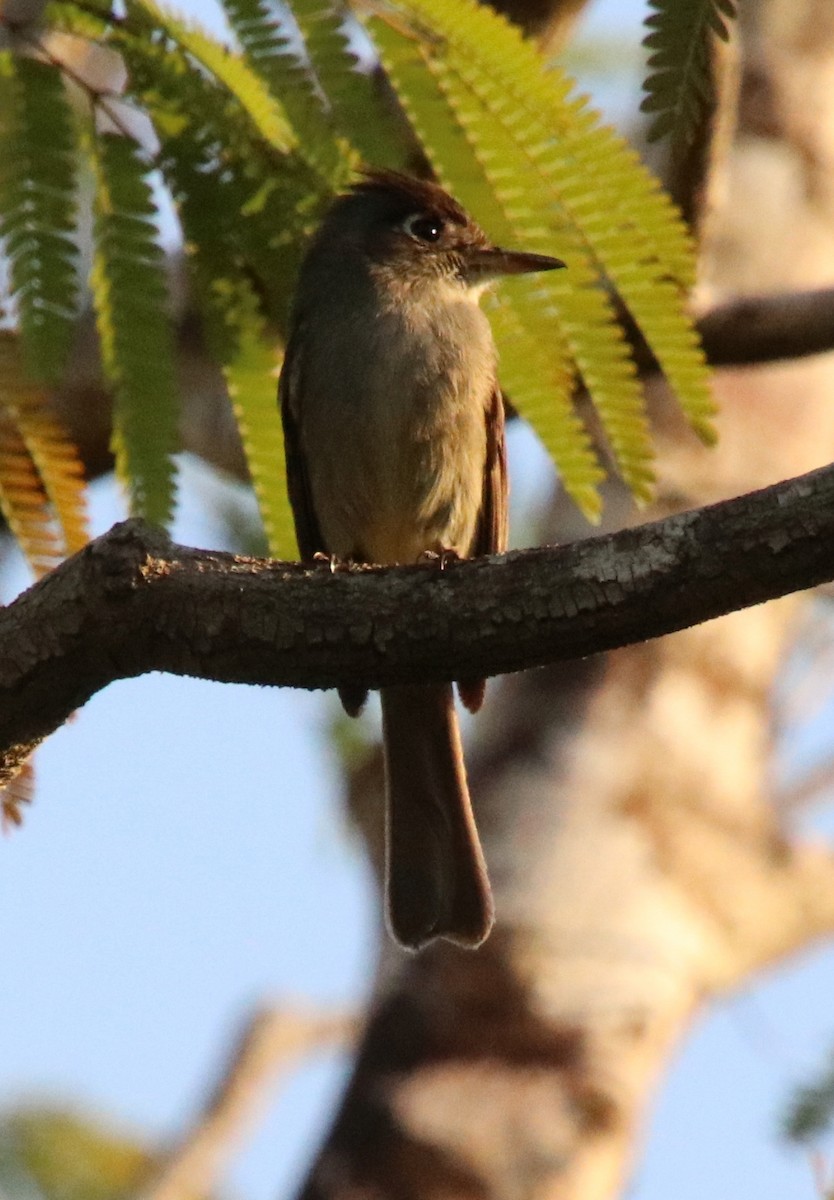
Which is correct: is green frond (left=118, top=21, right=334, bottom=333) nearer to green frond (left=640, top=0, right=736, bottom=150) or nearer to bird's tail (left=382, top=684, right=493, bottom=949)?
green frond (left=640, top=0, right=736, bottom=150)

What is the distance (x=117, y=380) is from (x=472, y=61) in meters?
0.93

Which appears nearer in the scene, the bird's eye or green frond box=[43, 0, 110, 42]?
green frond box=[43, 0, 110, 42]

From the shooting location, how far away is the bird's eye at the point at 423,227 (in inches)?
206

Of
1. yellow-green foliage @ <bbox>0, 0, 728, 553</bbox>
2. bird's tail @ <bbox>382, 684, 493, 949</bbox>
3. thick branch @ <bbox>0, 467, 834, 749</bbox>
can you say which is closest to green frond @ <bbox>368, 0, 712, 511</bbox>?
yellow-green foliage @ <bbox>0, 0, 728, 553</bbox>

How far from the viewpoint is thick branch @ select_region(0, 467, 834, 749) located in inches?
109

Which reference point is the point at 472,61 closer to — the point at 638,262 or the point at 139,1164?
Result: the point at 638,262

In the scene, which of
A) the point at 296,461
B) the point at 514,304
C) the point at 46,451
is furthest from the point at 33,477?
the point at 296,461

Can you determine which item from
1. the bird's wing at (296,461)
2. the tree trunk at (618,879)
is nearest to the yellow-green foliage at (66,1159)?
the tree trunk at (618,879)

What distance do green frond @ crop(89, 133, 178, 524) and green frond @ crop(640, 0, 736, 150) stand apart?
48.9 inches

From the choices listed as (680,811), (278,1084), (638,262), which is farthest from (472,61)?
(278,1084)

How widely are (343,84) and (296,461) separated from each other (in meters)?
1.69

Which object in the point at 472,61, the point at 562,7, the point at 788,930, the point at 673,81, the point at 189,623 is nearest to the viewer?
the point at 673,81

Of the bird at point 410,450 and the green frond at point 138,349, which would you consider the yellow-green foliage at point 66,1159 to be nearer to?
the bird at point 410,450

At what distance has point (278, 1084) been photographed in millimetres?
8234
